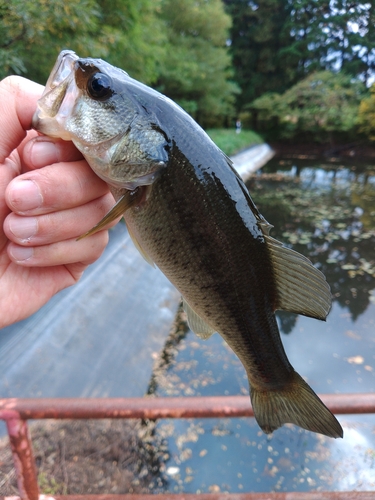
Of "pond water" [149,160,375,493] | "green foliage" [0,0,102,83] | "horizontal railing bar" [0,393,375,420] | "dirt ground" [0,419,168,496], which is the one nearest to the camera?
"horizontal railing bar" [0,393,375,420]

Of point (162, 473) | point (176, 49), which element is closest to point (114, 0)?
point (162, 473)

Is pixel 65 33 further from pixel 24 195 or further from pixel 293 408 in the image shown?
pixel 293 408

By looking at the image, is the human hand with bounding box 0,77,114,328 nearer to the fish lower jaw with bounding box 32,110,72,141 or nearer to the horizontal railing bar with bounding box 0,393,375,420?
the fish lower jaw with bounding box 32,110,72,141

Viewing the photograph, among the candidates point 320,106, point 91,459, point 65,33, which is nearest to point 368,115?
point 320,106

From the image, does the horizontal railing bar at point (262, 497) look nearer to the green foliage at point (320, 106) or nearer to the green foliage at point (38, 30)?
the green foliage at point (38, 30)

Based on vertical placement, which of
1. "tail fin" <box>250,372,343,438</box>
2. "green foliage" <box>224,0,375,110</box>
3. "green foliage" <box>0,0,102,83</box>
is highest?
"green foliage" <box>224,0,375,110</box>

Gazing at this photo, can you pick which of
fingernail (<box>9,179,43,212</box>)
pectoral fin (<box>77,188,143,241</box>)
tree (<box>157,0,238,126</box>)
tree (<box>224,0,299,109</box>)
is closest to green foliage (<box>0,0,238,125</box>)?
tree (<box>157,0,238,126</box>)
